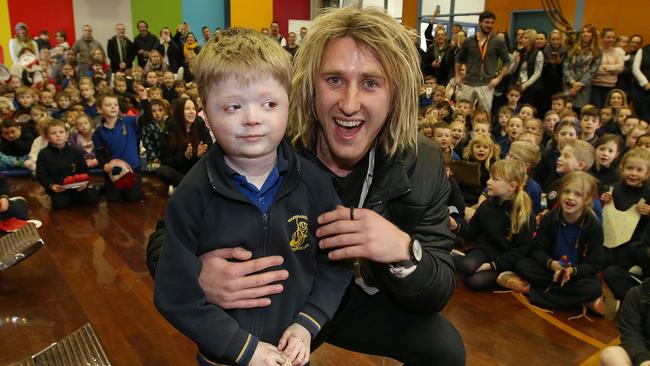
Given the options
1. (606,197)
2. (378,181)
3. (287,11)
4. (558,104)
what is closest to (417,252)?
(378,181)

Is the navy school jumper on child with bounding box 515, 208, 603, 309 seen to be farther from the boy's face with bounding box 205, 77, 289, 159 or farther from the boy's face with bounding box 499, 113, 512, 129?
the boy's face with bounding box 499, 113, 512, 129

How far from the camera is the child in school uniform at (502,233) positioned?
3.48m

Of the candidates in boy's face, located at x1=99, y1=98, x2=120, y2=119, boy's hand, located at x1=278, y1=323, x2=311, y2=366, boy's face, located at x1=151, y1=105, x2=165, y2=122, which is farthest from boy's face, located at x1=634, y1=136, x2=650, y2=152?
boy's face, located at x1=99, y1=98, x2=120, y2=119

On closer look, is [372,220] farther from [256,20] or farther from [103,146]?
[256,20]

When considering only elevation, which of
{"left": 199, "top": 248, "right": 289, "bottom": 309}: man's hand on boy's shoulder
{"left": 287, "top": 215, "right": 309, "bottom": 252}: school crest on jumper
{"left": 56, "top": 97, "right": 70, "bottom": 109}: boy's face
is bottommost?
{"left": 56, "top": 97, "right": 70, "bottom": 109}: boy's face

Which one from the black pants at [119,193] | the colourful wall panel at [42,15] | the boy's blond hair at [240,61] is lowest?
the black pants at [119,193]

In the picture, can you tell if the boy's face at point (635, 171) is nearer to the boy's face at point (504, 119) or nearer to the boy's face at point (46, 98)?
the boy's face at point (504, 119)

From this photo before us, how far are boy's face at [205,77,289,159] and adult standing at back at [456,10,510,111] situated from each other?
6838mm

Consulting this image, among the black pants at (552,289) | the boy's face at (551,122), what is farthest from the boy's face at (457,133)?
the black pants at (552,289)

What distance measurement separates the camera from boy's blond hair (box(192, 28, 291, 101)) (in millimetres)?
1218

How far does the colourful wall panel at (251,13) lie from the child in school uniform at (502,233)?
12858 mm

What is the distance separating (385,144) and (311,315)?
616 mm

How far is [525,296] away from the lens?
338 centimetres

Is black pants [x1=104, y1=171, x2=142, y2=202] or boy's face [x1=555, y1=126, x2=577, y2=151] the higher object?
boy's face [x1=555, y1=126, x2=577, y2=151]
